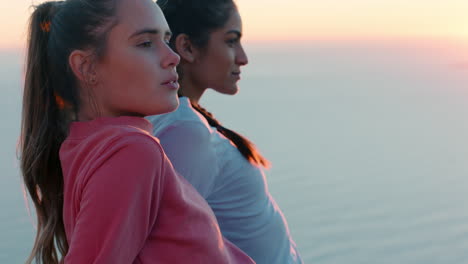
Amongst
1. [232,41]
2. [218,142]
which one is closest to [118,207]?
[218,142]

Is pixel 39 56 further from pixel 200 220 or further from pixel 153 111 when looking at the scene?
pixel 200 220

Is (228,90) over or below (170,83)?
below

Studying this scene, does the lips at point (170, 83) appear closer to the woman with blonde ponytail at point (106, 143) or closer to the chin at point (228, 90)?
the woman with blonde ponytail at point (106, 143)

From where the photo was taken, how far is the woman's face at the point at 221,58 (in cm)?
170

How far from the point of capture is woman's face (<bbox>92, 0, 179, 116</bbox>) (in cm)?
117

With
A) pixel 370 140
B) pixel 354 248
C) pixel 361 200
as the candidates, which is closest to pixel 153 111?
pixel 354 248

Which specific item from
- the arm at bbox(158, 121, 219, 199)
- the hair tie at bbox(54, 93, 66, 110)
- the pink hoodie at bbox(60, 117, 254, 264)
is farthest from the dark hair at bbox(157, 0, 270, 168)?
the pink hoodie at bbox(60, 117, 254, 264)

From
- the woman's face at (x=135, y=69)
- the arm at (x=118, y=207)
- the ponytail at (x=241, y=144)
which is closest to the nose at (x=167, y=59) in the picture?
the woman's face at (x=135, y=69)

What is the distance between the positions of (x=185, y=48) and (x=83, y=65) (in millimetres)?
538

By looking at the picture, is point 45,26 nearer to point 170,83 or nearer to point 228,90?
point 170,83

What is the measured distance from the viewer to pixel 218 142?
58.4 inches

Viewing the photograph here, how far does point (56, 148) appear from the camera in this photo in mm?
1274

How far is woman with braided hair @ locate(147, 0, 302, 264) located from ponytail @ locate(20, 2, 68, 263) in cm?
22

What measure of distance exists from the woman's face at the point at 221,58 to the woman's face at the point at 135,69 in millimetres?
503
